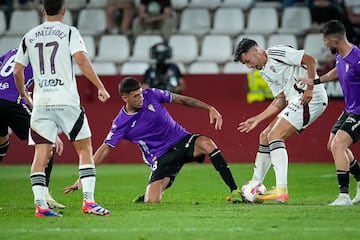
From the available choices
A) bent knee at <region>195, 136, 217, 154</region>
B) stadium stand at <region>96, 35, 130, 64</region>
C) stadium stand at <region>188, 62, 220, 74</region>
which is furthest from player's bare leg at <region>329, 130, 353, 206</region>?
stadium stand at <region>96, 35, 130, 64</region>

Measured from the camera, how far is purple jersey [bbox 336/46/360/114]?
11.8 m

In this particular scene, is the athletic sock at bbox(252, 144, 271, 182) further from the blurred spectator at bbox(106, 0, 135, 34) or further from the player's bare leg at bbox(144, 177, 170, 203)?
the blurred spectator at bbox(106, 0, 135, 34)

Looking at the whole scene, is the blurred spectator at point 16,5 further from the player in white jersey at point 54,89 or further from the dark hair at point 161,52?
the player in white jersey at point 54,89

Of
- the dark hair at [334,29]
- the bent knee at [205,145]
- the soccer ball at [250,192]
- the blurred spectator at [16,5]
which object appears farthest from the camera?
the blurred spectator at [16,5]

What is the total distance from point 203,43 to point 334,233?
546 inches

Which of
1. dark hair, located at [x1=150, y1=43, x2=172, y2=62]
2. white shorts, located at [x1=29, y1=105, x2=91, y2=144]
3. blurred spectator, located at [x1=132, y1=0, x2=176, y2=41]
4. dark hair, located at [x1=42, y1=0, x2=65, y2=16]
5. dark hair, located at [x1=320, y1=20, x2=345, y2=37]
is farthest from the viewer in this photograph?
blurred spectator, located at [x1=132, y1=0, x2=176, y2=41]

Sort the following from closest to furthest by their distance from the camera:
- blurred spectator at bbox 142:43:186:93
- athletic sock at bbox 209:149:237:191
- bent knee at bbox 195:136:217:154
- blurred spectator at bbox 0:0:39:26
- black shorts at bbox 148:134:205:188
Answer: athletic sock at bbox 209:149:237:191 → bent knee at bbox 195:136:217:154 → black shorts at bbox 148:134:205:188 → blurred spectator at bbox 142:43:186:93 → blurred spectator at bbox 0:0:39:26

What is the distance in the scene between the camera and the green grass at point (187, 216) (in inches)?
359

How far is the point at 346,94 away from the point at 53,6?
151 inches

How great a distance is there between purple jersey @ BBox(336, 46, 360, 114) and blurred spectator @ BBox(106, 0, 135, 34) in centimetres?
1175

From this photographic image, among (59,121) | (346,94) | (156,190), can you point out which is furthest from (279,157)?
(59,121)

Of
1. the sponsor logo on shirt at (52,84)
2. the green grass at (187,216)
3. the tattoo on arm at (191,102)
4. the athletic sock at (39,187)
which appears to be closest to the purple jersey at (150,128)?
the tattoo on arm at (191,102)

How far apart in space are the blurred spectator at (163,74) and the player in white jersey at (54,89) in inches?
385

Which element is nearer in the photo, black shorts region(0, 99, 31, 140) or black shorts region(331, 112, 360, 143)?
black shorts region(331, 112, 360, 143)
